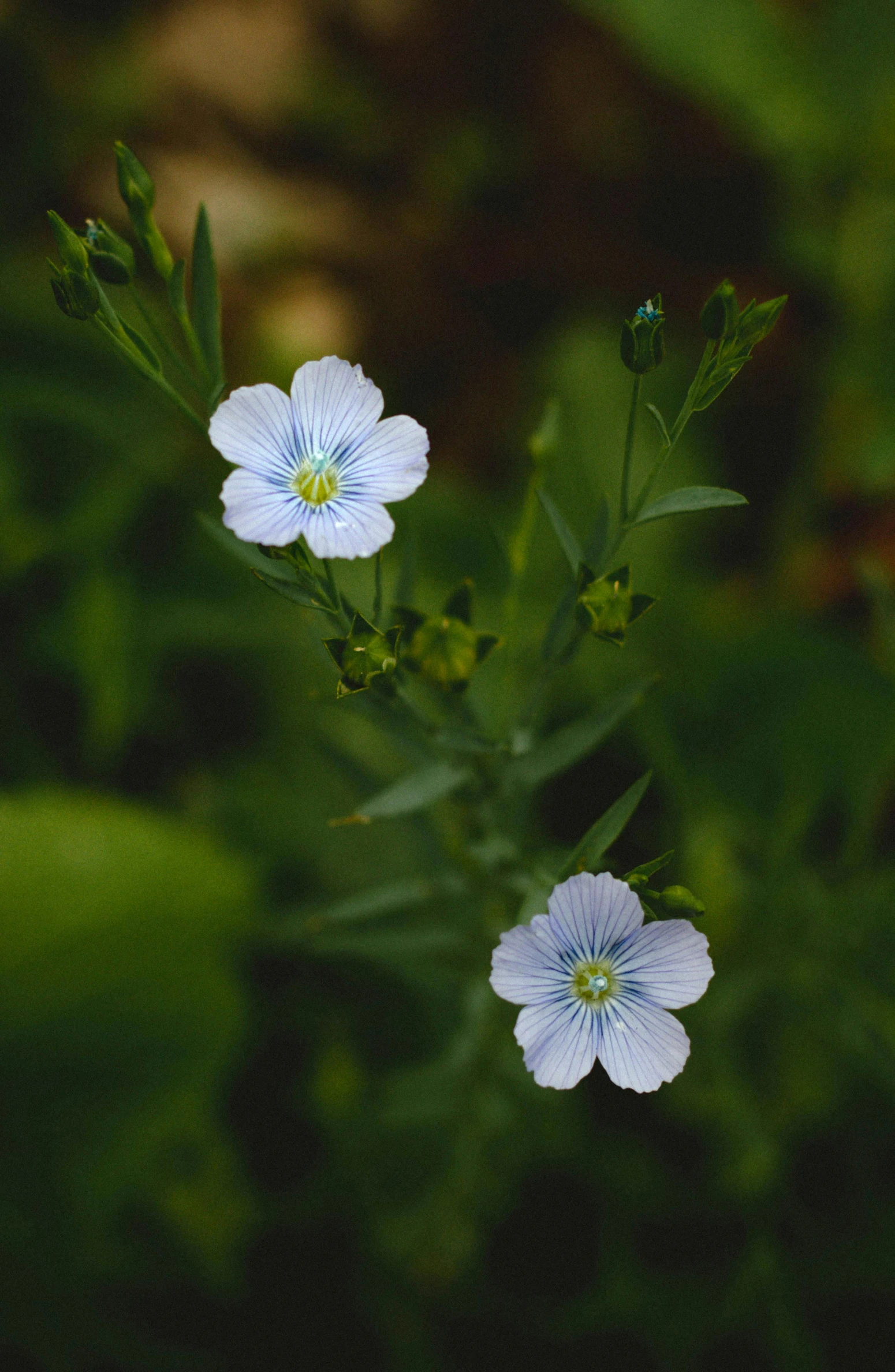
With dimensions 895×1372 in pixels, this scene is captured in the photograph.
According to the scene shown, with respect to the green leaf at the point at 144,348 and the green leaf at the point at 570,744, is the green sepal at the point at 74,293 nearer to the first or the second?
the green leaf at the point at 144,348

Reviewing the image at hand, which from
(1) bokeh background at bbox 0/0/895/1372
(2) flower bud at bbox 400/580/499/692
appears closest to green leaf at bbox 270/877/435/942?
(1) bokeh background at bbox 0/0/895/1372

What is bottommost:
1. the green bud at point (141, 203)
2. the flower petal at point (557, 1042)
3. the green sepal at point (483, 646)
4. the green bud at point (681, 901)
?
the flower petal at point (557, 1042)

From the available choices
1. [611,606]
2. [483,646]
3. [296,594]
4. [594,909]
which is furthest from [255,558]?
[594,909]

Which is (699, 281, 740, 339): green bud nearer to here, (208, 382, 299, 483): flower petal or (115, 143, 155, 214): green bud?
(208, 382, 299, 483): flower petal

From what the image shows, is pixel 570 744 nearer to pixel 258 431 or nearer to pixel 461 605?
pixel 461 605

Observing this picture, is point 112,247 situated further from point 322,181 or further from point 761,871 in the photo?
point 322,181

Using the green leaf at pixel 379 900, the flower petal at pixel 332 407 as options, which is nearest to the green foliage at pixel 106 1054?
the green leaf at pixel 379 900
